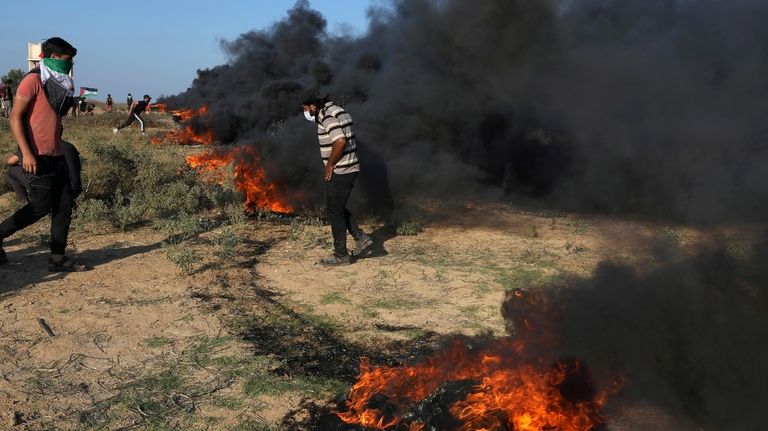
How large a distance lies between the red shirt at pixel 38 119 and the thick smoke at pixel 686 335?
15.6ft

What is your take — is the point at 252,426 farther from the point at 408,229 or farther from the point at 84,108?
the point at 84,108

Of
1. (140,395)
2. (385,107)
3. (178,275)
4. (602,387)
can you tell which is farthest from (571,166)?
(140,395)

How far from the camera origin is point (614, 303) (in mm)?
4004

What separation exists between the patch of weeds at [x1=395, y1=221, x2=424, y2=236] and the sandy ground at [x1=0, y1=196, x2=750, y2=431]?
0.14 m

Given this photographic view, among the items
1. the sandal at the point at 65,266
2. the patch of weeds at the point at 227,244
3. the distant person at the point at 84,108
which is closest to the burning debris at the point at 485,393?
the patch of weeds at the point at 227,244

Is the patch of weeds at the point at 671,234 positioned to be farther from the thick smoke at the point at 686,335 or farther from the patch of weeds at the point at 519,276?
the thick smoke at the point at 686,335

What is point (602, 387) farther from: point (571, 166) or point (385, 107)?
point (571, 166)

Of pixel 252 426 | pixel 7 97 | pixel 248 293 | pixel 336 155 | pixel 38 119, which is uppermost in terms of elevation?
pixel 7 97

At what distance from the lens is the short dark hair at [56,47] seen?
227 inches

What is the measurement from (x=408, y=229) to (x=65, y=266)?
4.24 m

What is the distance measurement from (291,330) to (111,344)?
1393mm

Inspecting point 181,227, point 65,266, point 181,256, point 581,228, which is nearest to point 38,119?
point 65,266

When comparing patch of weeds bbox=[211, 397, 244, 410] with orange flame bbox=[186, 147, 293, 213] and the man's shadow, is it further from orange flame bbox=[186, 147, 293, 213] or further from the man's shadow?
orange flame bbox=[186, 147, 293, 213]

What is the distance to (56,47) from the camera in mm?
5809
